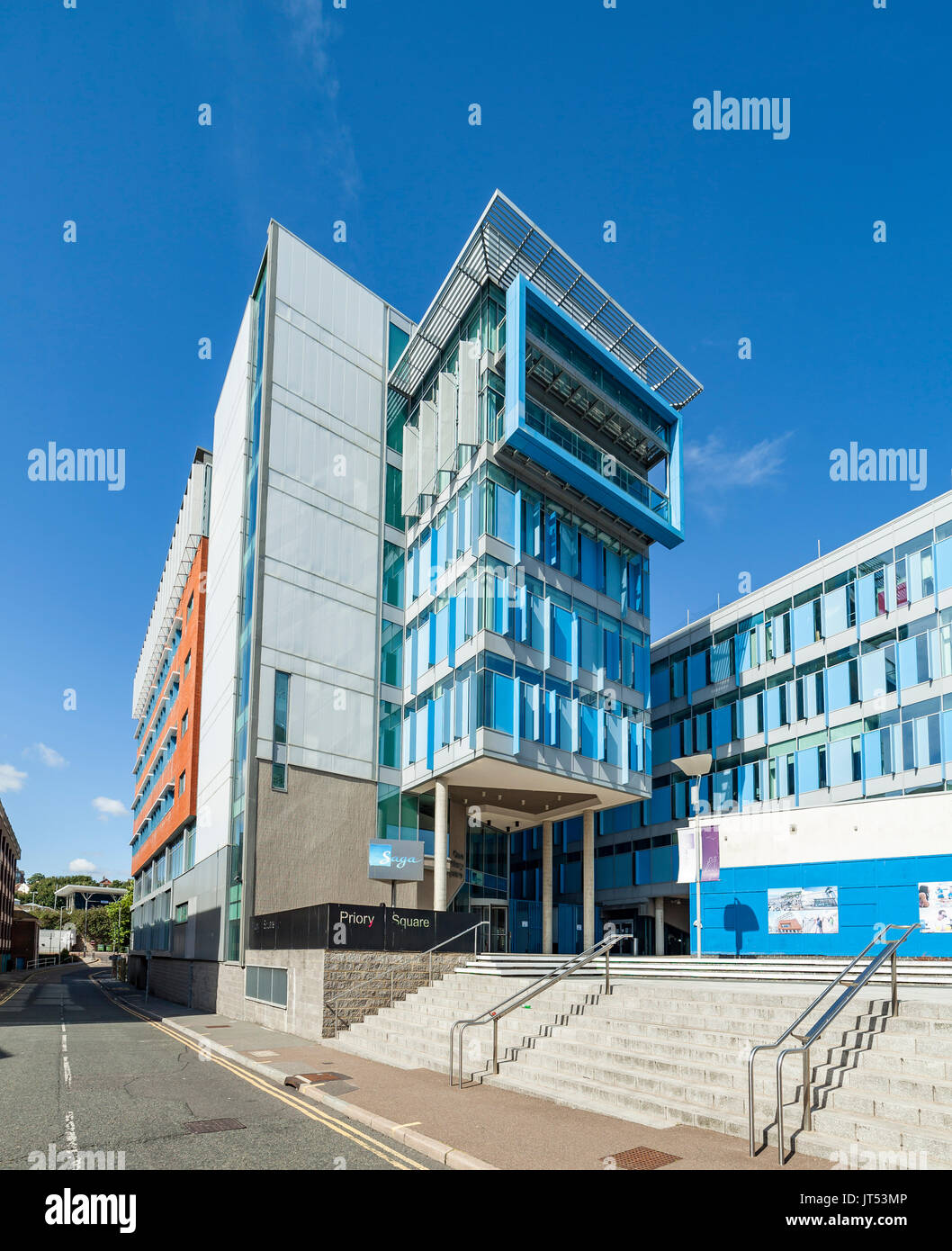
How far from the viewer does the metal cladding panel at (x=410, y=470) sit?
3953cm

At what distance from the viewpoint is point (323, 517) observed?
37656 millimetres

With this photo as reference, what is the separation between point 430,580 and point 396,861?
1211 cm

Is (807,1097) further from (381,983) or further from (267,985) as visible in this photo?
(267,985)

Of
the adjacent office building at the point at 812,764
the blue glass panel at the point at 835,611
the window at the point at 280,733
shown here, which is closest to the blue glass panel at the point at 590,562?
the adjacent office building at the point at 812,764

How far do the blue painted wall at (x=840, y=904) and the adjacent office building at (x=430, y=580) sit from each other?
536 cm

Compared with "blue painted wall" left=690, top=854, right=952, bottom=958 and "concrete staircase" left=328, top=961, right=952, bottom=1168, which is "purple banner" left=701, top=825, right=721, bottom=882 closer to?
"blue painted wall" left=690, top=854, right=952, bottom=958

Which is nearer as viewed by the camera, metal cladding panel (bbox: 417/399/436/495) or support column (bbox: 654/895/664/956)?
metal cladding panel (bbox: 417/399/436/495)

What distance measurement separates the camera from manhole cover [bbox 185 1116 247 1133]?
37.5 feet

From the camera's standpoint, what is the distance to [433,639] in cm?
3609

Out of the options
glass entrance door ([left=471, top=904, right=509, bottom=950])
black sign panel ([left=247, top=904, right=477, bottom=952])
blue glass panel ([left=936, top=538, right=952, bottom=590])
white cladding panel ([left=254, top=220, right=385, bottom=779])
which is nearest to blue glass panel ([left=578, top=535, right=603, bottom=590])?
white cladding panel ([left=254, top=220, right=385, bottom=779])

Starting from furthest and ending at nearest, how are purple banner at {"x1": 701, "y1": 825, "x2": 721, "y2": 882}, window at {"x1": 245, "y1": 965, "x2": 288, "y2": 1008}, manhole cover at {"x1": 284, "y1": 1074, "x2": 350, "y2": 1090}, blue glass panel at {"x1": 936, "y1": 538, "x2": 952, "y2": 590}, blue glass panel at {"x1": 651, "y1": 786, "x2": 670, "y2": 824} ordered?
blue glass panel at {"x1": 651, "y1": 786, "x2": 670, "y2": 824}
blue glass panel at {"x1": 936, "y1": 538, "x2": 952, "y2": 590}
purple banner at {"x1": 701, "y1": 825, "x2": 721, "y2": 882}
window at {"x1": 245, "y1": 965, "x2": 288, "y2": 1008}
manhole cover at {"x1": 284, "y1": 1074, "x2": 350, "y2": 1090}

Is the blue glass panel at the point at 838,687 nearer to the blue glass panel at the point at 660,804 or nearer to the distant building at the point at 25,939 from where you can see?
the blue glass panel at the point at 660,804

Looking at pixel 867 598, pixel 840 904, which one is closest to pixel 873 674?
pixel 867 598

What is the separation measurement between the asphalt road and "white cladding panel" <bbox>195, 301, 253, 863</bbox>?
16.2m
